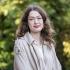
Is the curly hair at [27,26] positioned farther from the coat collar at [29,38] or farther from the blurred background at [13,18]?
the blurred background at [13,18]

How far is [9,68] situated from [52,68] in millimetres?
3323

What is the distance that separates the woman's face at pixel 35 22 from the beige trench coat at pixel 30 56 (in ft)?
0.33

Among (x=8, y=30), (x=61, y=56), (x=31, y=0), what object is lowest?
(x=61, y=56)

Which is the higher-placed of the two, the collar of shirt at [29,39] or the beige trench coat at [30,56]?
the collar of shirt at [29,39]

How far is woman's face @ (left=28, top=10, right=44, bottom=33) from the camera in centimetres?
496

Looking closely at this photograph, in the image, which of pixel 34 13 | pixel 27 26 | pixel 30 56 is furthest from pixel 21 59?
pixel 34 13

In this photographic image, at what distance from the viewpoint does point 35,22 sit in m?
4.95

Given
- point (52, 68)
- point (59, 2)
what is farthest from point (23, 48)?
point (59, 2)

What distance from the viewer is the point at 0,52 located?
809 centimetres

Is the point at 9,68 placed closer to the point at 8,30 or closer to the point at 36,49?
the point at 8,30

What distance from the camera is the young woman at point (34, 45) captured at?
190 inches

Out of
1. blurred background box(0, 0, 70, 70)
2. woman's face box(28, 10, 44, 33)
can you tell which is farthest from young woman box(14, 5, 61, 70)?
blurred background box(0, 0, 70, 70)

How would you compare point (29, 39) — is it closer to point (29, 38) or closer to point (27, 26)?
point (29, 38)

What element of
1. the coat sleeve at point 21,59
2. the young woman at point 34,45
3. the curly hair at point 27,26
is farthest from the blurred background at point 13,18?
the coat sleeve at point 21,59
